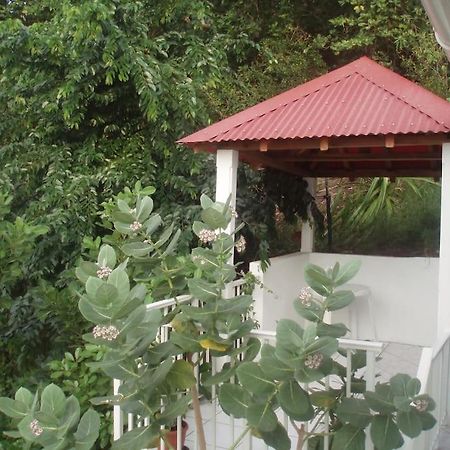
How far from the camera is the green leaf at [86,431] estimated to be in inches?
88.0

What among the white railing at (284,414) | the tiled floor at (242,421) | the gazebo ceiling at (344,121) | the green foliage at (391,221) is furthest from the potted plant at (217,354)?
the green foliage at (391,221)

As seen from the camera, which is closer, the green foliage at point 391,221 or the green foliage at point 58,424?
the green foliage at point 58,424

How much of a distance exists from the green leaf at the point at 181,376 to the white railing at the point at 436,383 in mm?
1068

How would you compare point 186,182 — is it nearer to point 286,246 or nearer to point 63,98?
point 63,98

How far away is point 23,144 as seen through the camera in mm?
6320

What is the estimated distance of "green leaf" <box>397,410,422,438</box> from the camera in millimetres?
2180

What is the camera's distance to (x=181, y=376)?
8.64 feet

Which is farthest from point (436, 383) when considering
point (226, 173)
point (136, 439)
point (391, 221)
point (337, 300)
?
point (391, 221)

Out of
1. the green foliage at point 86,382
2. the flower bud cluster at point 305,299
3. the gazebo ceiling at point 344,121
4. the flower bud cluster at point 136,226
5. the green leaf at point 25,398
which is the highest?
the gazebo ceiling at point 344,121

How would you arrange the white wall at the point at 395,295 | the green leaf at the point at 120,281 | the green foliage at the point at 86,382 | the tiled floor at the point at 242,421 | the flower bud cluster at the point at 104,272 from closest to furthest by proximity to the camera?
the green leaf at the point at 120,281, the flower bud cluster at the point at 104,272, the tiled floor at the point at 242,421, the green foliage at the point at 86,382, the white wall at the point at 395,295

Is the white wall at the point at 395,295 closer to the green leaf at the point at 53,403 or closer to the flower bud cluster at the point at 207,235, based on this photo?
the flower bud cluster at the point at 207,235

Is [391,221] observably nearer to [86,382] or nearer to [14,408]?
[86,382]

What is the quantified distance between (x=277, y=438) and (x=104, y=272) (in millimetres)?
1092

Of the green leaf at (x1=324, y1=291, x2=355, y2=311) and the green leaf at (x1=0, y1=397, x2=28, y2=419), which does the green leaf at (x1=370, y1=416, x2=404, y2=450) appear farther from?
the green leaf at (x1=0, y1=397, x2=28, y2=419)
